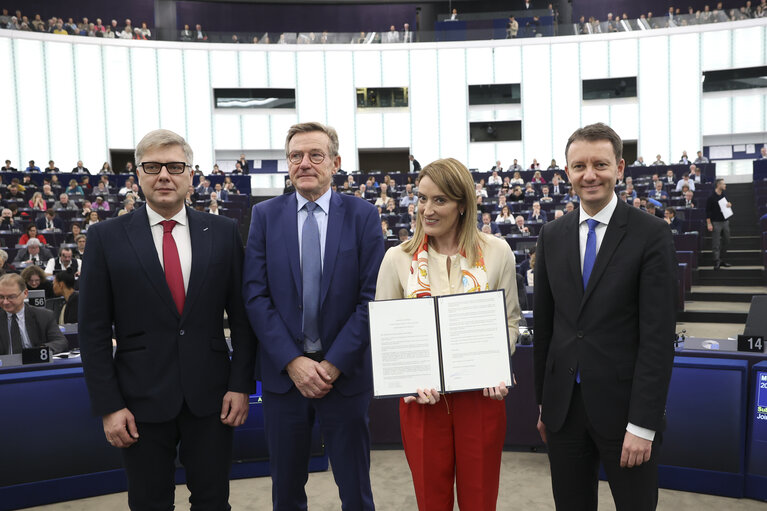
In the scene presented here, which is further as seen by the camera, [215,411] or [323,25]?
[323,25]

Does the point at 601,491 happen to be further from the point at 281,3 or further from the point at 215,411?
the point at 281,3

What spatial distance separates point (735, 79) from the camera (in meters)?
19.1

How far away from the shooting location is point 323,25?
2339 centimetres

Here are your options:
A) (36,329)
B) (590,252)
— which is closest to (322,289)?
(590,252)

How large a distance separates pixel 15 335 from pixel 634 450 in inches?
162

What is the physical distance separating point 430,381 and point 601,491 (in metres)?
2.04

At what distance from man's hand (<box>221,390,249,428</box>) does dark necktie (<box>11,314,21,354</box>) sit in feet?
9.57

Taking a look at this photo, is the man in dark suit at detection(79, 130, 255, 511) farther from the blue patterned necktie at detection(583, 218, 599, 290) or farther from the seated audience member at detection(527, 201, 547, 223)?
the seated audience member at detection(527, 201, 547, 223)

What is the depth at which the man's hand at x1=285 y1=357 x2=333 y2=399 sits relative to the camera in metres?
2.11

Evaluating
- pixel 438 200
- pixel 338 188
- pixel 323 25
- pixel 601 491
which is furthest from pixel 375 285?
pixel 323 25

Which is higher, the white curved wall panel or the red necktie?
the white curved wall panel

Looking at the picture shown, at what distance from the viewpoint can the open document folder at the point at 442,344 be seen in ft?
6.32

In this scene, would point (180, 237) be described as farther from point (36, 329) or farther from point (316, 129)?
point (36, 329)

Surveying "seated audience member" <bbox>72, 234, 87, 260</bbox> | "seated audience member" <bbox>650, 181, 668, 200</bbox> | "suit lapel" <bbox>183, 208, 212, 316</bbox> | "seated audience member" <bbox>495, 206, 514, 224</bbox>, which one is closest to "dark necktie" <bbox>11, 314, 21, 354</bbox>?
"suit lapel" <bbox>183, 208, 212, 316</bbox>
